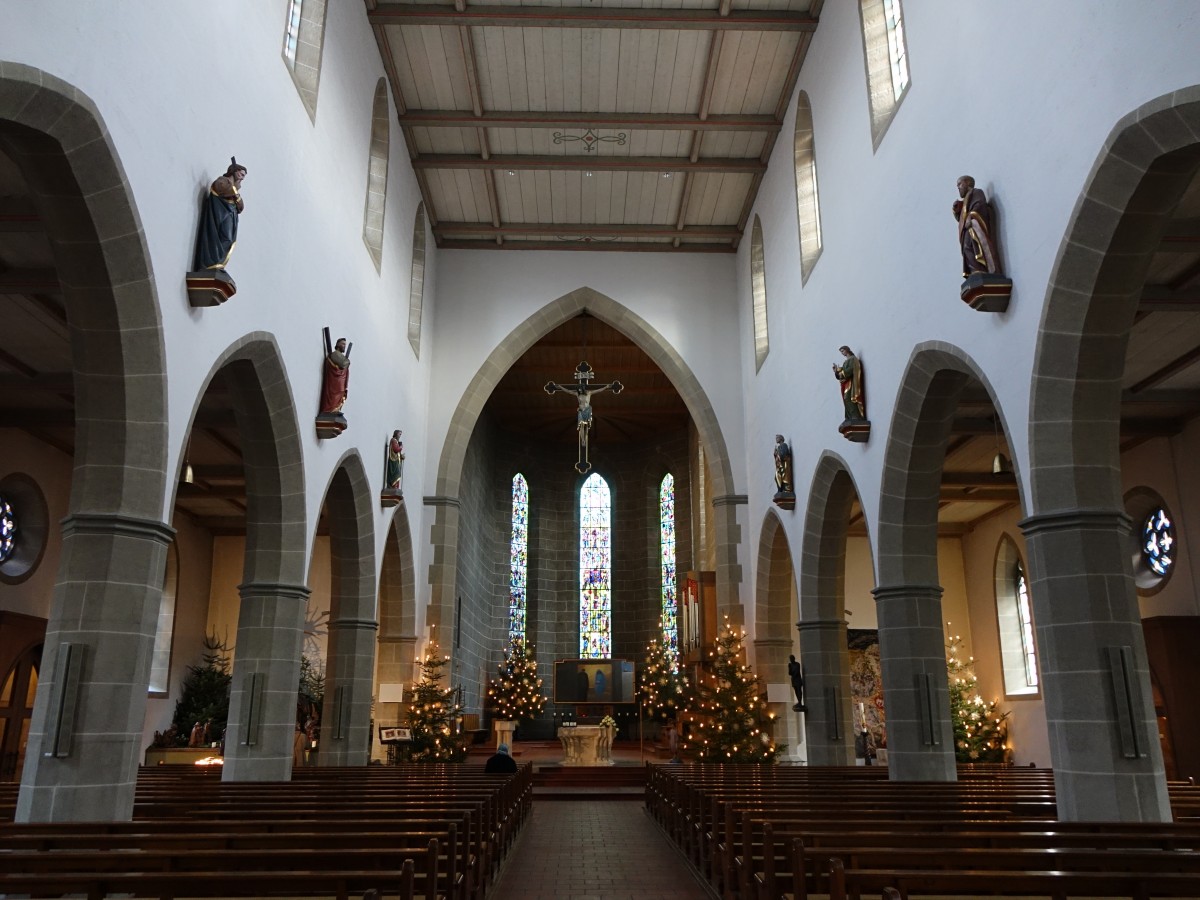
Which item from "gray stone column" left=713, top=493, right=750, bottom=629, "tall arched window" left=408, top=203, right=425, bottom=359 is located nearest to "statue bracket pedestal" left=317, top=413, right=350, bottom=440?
"tall arched window" left=408, top=203, right=425, bottom=359

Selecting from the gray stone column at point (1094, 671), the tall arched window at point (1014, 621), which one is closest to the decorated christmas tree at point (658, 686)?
the tall arched window at point (1014, 621)

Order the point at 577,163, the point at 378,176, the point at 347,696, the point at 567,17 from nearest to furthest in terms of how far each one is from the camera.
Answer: the point at 567,17
the point at 347,696
the point at 378,176
the point at 577,163

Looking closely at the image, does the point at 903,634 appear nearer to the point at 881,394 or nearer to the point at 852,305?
the point at 881,394

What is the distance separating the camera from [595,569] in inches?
1134

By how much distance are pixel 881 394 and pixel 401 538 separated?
8944mm

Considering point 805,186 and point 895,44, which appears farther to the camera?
point 805,186

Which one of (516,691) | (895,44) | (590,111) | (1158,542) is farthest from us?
(516,691)

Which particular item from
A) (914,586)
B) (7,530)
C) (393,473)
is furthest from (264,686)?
(914,586)

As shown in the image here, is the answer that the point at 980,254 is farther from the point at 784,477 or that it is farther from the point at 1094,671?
the point at 784,477

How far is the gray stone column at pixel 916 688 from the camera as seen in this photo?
10352 millimetres

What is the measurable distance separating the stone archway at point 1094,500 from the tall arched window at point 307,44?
7753 mm

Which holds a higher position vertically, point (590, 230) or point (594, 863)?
point (590, 230)

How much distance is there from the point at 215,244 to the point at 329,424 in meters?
3.74

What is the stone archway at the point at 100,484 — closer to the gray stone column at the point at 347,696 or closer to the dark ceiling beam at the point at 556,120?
the gray stone column at the point at 347,696
